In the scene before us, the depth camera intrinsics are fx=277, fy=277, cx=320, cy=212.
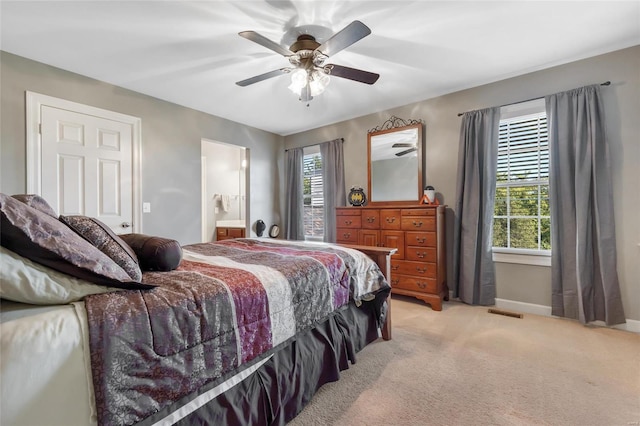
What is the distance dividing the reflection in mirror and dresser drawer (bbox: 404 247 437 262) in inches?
27.6

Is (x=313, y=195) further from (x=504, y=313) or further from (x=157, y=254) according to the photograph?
(x=157, y=254)

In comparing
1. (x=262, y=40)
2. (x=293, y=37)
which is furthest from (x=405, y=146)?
(x=262, y=40)

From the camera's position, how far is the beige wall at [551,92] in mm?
2432

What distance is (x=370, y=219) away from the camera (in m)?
3.52

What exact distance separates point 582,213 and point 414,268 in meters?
1.60

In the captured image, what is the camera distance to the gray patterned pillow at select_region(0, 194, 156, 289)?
827 mm

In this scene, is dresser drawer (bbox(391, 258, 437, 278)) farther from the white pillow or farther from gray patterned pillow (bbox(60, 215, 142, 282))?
the white pillow

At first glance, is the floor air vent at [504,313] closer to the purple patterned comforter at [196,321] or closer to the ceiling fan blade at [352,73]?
the purple patterned comforter at [196,321]

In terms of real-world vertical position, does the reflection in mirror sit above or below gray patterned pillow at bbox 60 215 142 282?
above

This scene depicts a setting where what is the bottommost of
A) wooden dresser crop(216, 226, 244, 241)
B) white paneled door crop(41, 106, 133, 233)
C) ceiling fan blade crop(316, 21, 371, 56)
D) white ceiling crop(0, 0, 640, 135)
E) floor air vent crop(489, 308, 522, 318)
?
floor air vent crop(489, 308, 522, 318)

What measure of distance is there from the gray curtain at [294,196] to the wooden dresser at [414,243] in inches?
59.3

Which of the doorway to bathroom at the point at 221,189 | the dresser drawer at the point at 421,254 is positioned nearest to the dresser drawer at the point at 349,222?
the dresser drawer at the point at 421,254

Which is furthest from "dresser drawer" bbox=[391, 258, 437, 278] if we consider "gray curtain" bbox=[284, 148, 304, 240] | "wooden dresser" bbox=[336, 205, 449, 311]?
"gray curtain" bbox=[284, 148, 304, 240]

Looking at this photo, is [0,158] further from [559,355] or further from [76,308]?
[559,355]
